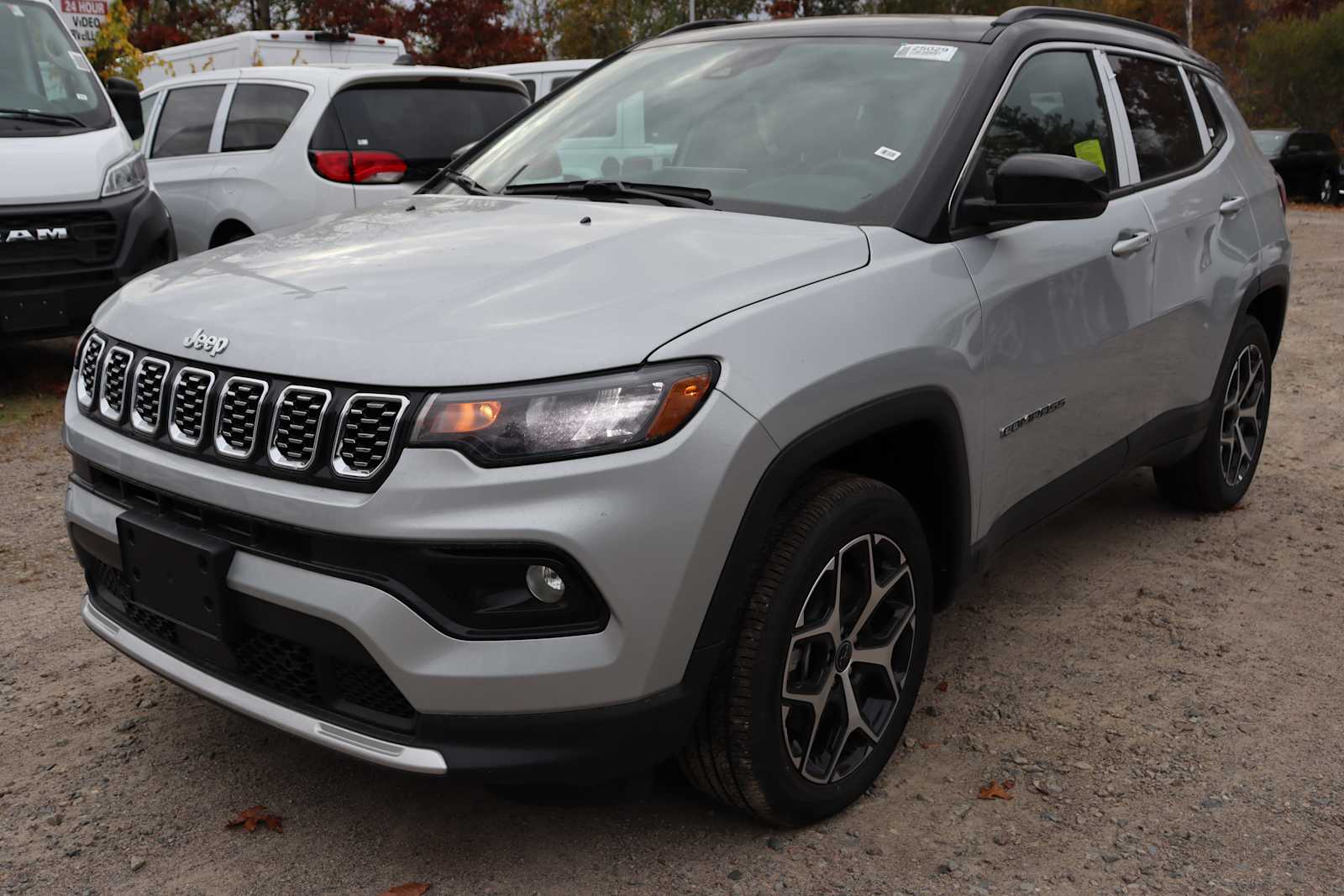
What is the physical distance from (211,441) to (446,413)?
0.56 metres

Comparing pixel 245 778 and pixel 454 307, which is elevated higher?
pixel 454 307

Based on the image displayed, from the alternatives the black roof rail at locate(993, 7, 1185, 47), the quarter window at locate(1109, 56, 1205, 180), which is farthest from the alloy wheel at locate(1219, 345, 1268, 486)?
the black roof rail at locate(993, 7, 1185, 47)

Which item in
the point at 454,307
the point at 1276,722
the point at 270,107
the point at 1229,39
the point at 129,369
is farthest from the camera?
the point at 1229,39

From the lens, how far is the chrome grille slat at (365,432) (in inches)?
87.8

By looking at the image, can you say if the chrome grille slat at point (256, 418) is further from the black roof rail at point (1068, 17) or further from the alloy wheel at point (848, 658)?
the black roof rail at point (1068, 17)

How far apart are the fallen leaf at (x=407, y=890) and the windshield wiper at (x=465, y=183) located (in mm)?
1936

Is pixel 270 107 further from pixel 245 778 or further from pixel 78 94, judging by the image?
pixel 245 778

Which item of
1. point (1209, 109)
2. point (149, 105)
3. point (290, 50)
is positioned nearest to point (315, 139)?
point (149, 105)

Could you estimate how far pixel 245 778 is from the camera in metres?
3.00

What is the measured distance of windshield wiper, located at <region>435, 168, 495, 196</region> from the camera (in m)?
3.67

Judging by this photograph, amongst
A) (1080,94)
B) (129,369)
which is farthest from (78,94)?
(1080,94)

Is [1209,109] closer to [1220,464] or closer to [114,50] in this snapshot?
[1220,464]

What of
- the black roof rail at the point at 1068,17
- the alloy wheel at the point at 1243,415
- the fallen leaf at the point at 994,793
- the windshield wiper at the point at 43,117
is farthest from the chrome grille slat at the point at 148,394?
the windshield wiper at the point at 43,117

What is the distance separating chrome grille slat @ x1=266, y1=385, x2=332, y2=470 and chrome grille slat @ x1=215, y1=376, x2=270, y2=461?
2.0 inches
